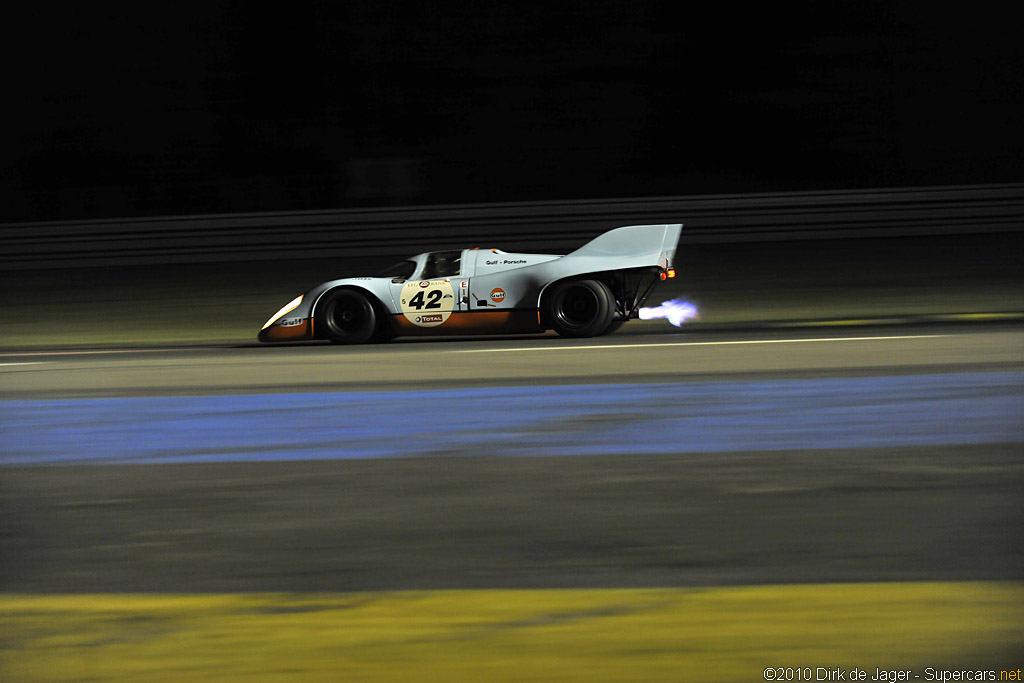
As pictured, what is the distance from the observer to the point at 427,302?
1355 cm

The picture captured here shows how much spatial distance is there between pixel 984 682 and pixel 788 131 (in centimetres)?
1984

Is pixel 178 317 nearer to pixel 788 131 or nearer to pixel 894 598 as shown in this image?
pixel 788 131

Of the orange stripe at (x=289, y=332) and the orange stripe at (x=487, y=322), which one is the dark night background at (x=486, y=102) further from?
the orange stripe at (x=487, y=322)

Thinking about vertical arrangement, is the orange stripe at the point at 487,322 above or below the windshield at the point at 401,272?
below

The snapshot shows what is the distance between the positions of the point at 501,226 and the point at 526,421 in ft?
32.3

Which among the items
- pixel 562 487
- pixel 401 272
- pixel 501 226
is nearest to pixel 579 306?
pixel 401 272

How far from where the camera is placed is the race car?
13.2 meters

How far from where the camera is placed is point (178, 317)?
1688 centimetres

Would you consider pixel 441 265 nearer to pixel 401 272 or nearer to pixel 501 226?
pixel 401 272

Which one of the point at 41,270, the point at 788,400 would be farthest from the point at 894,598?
the point at 41,270

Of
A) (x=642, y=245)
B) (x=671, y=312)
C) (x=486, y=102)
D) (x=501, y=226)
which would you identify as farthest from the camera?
(x=486, y=102)

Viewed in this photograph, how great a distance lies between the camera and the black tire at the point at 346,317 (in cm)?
1362

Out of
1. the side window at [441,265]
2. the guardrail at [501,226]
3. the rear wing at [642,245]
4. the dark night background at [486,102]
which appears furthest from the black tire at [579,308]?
the dark night background at [486,102]

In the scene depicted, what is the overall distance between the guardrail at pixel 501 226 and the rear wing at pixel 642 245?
4.64 meters
